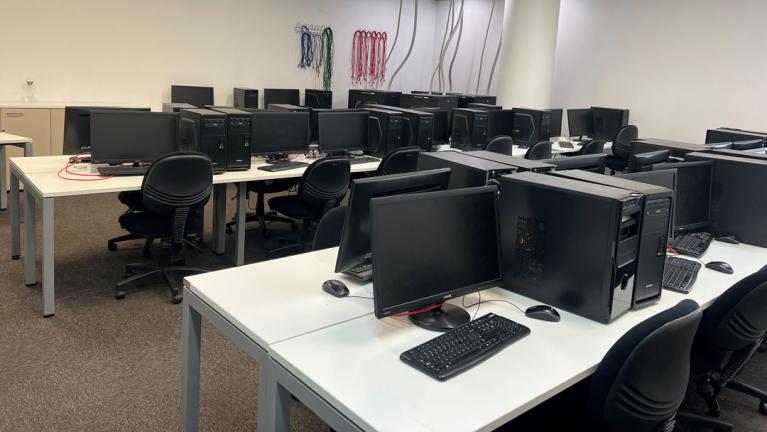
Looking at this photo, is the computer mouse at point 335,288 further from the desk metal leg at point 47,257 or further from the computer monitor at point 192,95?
the computer monitor at point 192,95

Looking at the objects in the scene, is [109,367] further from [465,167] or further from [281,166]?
[281,166]

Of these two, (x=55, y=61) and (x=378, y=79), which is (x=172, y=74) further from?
(x=378, y=79)

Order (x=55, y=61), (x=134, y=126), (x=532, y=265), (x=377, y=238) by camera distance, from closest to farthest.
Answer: (x=377, y=238), (x=532, y=265), (x=134, y=126), (x=55, y=61)

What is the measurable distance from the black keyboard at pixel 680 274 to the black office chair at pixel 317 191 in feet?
7.77

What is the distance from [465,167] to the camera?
2.50 metres

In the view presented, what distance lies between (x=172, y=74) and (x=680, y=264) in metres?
6.47

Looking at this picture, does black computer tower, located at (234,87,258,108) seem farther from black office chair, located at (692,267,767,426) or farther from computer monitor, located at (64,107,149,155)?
black office chair, located at (692,267,767,426)

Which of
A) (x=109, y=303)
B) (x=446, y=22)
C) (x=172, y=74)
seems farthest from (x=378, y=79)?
(x=109, y=303)

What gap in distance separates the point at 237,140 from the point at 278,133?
0.64 metres

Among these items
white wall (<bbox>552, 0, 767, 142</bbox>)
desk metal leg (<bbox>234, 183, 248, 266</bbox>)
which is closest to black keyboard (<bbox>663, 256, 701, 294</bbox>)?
desk metal leg (<bbox>234, 183, 248, 266</bbox>)

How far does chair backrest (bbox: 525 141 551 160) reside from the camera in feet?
18.1

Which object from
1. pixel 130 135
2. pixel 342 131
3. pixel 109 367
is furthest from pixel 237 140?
pixel 109 367

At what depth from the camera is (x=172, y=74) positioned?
7.41 metres

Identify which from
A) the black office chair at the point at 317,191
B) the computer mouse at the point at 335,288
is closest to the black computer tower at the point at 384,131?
the black office chair at the point at 317,191
